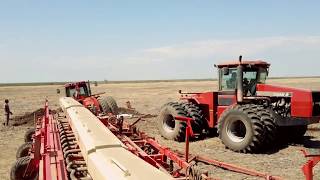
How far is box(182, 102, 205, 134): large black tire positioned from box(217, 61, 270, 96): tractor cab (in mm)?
1432

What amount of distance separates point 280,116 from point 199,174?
596 centimetres

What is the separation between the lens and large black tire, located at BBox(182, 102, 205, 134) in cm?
1317

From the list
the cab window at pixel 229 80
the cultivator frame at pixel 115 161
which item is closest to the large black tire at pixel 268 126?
the cab window at pixel 229 80

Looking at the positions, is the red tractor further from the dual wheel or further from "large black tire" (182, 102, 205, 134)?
"large black tire" (182, 102, 205, 134)

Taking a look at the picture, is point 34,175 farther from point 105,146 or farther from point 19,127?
point 19,127

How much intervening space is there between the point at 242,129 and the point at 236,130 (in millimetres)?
174

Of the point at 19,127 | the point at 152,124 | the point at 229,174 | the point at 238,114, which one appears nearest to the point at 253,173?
the point at 229,174

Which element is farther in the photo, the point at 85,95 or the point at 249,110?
the point at 85,95

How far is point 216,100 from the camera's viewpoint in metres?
13.1

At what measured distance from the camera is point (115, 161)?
443 cm

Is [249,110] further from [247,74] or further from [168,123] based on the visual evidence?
[168,123]

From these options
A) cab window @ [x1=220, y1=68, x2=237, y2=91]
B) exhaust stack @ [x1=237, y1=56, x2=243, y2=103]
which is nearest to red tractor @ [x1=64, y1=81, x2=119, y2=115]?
cab window @ [x1=220, y1=68, x2=237, y2=91]

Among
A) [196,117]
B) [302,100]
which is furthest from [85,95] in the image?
[302,100]

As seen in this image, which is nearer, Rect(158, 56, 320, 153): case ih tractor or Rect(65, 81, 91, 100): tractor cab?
Rect(158, 56, 320, 153): case ih tractor
